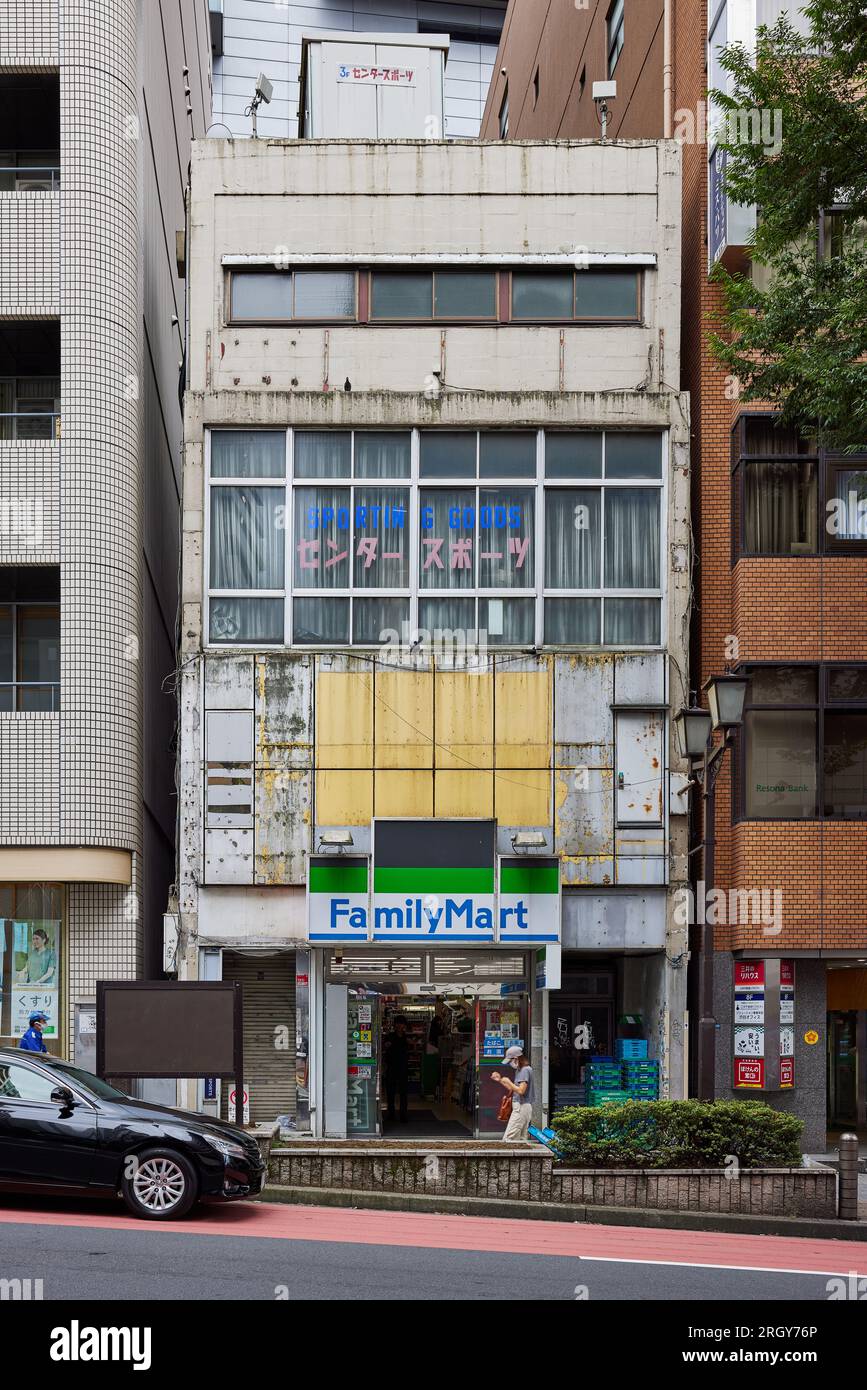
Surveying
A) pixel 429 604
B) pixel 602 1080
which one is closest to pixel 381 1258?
pixel 602 1080

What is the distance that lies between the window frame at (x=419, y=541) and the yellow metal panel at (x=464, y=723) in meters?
0.79

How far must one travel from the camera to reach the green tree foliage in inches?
612

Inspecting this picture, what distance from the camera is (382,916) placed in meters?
21.4

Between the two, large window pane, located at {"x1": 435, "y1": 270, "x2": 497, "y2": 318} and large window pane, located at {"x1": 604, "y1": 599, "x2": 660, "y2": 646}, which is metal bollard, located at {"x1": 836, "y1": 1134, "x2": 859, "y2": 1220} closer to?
large window pane, located at {"x1": 604, "y1": 599, "x2": 660, "y2": 646}

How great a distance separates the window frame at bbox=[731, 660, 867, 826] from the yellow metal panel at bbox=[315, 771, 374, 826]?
5.11 metres

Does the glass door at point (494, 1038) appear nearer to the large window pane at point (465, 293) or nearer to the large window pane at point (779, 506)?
the large window pane at point (779, 506)

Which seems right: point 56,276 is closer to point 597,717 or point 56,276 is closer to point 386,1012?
point 597,717

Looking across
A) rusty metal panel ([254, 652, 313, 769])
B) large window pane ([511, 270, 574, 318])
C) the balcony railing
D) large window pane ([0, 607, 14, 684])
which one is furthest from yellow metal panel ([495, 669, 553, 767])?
the balcony railing

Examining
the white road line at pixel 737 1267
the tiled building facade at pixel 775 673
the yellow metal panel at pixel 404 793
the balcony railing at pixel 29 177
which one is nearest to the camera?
the white road line at pixel 737 1267

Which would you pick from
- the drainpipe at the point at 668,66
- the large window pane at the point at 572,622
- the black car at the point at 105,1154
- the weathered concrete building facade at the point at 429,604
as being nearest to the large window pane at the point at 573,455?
the weathered concrete building facade at the point at 429,604

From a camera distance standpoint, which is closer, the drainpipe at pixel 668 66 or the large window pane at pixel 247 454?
the large window pane at pixel 247 454

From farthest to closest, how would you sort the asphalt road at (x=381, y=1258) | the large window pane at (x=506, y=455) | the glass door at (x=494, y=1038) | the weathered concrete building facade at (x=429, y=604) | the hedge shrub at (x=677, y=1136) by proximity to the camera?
the large window pane at (x=506, y=455) < the weathered concrete building facade at (x=429, y=604) < the glass door at (x=494, y=1038) < the hedge shrub at (x=677, y=1136) < the asphalt road at (x=381, y=1258)

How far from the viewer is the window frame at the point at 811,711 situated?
844 inches

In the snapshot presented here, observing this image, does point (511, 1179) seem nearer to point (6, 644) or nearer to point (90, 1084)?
point (90, 1084)
